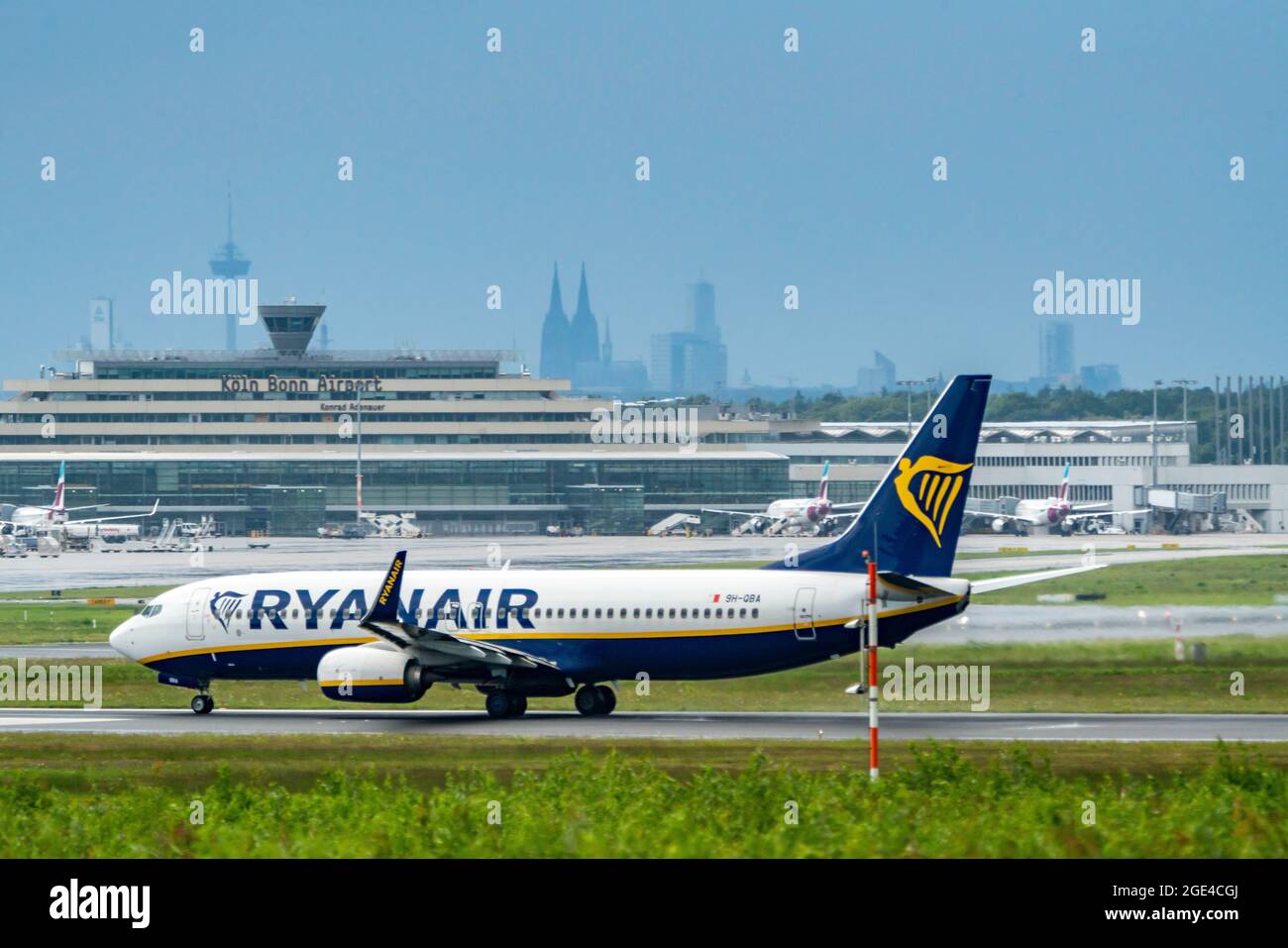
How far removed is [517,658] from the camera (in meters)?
45.3

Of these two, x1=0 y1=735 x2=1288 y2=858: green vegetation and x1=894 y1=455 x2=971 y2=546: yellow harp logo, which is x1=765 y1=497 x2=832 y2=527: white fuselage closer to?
x1=894 y1=455 x2=971 y2=546: yellow harp logo

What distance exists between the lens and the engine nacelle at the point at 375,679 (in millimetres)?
44094

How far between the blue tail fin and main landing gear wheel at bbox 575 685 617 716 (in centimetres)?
824

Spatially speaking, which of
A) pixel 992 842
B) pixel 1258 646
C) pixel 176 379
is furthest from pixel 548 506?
pixel 992 842

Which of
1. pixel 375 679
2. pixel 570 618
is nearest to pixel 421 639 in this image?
pixel 375 679

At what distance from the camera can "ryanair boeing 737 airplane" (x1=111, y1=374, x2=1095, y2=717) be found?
138 ft

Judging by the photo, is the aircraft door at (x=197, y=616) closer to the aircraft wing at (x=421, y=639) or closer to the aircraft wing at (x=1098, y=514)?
the aircraft wing at (x=421, y=639)

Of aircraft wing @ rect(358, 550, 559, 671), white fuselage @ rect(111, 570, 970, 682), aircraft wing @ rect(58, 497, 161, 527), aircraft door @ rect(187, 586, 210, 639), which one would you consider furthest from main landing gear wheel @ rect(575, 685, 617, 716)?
aircraft wing @ rect(58, 497, 161, 527)

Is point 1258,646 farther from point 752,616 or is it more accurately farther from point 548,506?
point 548,506

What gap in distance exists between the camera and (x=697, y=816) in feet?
71.1

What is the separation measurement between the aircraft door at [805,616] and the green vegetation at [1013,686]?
5.26 m

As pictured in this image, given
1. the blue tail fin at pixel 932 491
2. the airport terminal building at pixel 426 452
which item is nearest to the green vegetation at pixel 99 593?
the blue tail fin at pixel 932 491
